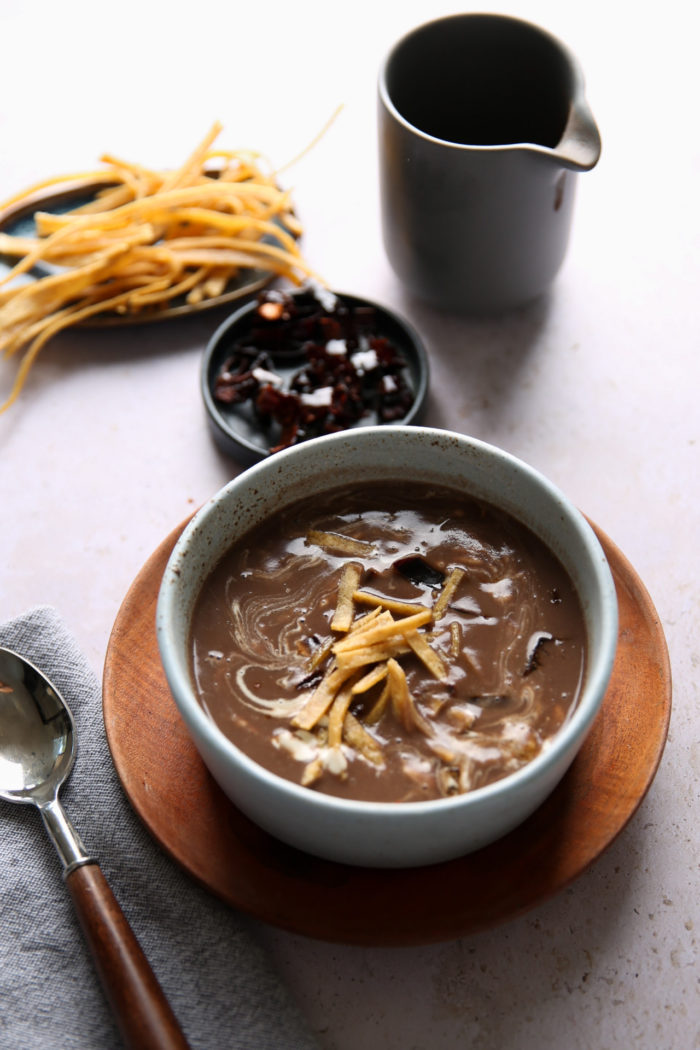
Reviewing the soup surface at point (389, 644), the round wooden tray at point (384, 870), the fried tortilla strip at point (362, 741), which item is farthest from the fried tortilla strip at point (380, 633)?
the round wooden tray at point (384, 870)

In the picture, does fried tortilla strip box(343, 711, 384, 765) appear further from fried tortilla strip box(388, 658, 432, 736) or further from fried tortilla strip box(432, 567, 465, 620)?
fried tortilla strip box(432, 567, 465, 620)

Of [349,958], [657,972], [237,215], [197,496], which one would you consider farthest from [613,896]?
[237,215]

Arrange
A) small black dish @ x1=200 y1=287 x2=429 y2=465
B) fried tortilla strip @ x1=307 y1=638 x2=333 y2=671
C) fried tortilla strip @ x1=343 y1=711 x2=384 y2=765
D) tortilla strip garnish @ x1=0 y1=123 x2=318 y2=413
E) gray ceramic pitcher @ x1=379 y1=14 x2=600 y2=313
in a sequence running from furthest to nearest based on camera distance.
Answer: tortilla strip garnish @ x1=0 y1=123 x2=318 y2=413 < small black dish @ x1=200 y1=287 x2=429 y2=465 < gray ceramic pitcher @ x1=379 y1=14 x2=600 y2=313 < fried tortilla strip @ x1=307 y1=638 x2=333 y2=671 < fried tortilla strip @ x1=343 y1=711 x2=384 y2=765

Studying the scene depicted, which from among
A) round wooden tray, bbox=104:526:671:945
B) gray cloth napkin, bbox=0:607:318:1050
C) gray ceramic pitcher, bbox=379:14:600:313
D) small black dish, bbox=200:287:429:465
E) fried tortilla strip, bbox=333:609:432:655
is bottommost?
gray cloth napkin, bbox=0:607:318:1050

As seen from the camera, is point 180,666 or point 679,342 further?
point 679,342

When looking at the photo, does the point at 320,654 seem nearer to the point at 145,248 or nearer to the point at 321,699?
the point at 321,699

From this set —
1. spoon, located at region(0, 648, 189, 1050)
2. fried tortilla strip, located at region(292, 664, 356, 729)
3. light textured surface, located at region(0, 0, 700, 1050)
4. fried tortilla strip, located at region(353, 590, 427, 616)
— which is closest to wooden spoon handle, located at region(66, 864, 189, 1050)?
spoon, located at region(0, 648, 189, 1050)

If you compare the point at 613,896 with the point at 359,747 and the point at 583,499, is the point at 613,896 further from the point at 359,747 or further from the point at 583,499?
the point at 583,499
